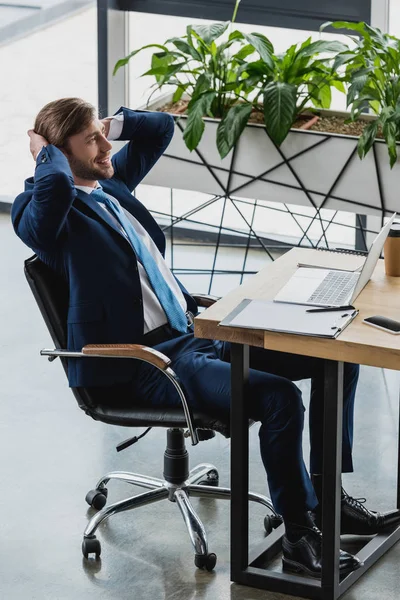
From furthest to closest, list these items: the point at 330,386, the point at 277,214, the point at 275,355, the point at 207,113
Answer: the point at 277,214 < the point at 207,113 < the point at 275,355 < the point at 330,386

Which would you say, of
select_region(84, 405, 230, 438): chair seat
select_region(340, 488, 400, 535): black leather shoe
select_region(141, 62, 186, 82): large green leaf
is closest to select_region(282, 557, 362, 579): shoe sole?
select_region(340, 488, 400, 535): black leather shoe

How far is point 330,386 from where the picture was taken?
109 inches

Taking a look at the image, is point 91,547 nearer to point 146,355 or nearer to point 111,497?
point 111,497

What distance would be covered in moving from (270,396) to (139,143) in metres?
1.15

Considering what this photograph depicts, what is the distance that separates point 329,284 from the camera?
3111 mm

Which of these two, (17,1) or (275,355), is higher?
(17,1)

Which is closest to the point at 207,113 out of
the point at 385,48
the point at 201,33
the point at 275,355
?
the point at 201,33

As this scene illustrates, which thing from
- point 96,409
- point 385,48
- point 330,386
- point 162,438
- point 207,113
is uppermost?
point 385,48

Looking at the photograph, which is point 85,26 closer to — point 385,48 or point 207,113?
point 207,113

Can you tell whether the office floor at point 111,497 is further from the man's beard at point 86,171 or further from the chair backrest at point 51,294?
the man's beard at point 86,171

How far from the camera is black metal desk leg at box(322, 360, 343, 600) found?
2.77m

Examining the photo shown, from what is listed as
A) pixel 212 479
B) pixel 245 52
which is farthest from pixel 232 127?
pixel 212 479

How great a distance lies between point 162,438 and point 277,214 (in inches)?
95.4

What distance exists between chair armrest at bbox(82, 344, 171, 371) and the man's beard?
0.56 m
